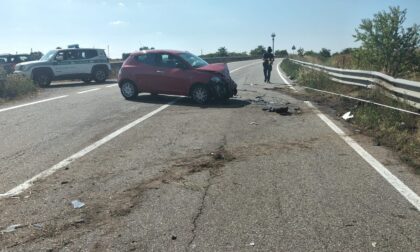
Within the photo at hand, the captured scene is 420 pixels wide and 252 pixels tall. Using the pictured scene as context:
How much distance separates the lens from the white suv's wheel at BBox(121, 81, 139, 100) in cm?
1607

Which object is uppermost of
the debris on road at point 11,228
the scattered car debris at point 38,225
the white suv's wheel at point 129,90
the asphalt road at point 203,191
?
the white suv's wheel at point 129,90

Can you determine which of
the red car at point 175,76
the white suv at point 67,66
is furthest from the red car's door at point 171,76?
the white suv at point 67,66

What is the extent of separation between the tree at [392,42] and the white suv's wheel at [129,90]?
9159mm

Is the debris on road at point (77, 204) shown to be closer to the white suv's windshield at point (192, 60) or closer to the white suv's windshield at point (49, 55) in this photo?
the white suv's windshield at point (192, 60)

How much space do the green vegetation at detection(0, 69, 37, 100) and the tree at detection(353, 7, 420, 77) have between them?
1381 centimetres

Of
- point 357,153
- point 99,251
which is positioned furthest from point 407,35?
point 99,251

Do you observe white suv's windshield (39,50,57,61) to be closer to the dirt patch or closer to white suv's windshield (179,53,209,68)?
white suv's windshield (179,53,209,68)

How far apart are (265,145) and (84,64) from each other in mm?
19407

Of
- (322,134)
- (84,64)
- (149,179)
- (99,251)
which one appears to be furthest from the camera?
(84,64)

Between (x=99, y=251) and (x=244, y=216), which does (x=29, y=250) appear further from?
(x=244, y=216)

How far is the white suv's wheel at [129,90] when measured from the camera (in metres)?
16.1

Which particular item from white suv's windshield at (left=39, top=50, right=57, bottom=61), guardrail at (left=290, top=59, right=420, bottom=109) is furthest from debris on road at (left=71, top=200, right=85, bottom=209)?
white suv's windshield at (left=39, top=50, right=57, bottom=61)

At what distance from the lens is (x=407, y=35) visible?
57.3 feet

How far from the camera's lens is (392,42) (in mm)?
17484
